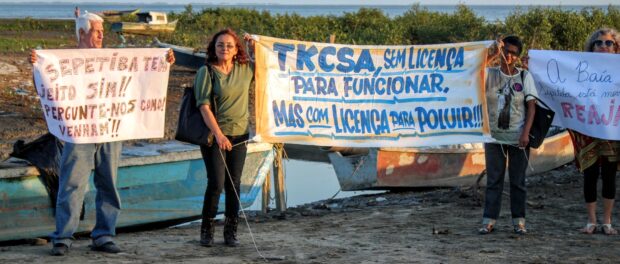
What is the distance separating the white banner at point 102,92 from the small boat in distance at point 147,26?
93.5ft

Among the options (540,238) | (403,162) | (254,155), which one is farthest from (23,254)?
(403,162)

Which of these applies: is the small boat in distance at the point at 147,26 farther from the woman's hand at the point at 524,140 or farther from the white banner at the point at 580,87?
the woman's hand at the point at 524,140

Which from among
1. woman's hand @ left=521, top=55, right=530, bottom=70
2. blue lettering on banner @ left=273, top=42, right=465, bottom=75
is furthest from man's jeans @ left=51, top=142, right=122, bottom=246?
woman's hand @ left=521, top=55, right=530, bottom=70

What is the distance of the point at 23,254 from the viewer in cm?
778

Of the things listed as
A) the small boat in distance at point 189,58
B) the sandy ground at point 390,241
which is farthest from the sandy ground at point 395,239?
the small boat in distance at point 189,58

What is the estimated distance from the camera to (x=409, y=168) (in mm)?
13703

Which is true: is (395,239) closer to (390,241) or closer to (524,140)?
(390,241)

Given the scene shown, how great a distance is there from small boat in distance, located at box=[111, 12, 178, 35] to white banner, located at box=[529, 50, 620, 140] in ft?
93.8

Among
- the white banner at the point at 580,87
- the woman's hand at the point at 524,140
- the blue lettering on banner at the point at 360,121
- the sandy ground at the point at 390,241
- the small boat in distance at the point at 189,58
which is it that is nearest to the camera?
the sandy ground at the point at 390,241

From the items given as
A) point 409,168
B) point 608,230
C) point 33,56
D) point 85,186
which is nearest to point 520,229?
point 608,230

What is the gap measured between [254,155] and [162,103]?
114 inches

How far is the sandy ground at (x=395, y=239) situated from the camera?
7758 millimetres

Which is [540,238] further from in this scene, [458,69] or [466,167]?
[466,167]

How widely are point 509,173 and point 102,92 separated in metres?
3.45
